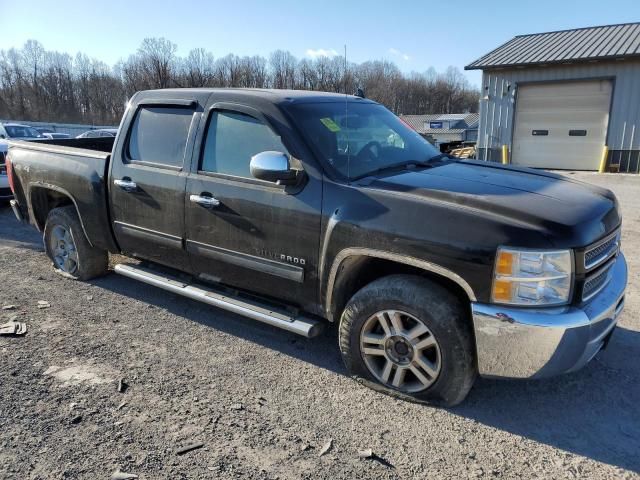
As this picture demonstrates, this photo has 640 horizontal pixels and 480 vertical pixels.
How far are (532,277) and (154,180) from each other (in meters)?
3.01

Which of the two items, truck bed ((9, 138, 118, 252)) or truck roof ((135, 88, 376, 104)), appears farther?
truck bed ((9, 138, 118, 252))

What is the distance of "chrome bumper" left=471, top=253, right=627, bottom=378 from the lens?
8.56 feet

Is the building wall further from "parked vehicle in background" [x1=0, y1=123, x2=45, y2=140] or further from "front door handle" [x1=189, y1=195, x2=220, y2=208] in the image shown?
"parked vehicle in background" [x1=0, y1=123, x2=45, y2=140]

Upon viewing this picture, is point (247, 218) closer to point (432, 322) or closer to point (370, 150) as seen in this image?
point (370, 150)

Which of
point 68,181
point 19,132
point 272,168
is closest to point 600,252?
point 272,168

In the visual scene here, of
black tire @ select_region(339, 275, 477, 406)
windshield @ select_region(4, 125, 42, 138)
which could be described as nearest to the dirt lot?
black tire @ select_region(339, 275, 477, 406)

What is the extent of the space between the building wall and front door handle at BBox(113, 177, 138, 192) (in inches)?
666

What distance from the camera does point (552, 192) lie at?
126 inches

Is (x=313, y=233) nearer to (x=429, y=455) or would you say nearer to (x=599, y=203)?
(x=429, y=455)

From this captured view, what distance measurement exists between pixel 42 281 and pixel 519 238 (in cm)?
488

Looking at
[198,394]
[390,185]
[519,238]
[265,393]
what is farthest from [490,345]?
[198,394]

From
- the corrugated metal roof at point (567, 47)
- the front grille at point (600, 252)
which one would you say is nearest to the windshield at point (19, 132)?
the corrugated metal roof at point (567, 47)

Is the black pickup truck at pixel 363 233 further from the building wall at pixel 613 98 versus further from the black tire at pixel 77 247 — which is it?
the building wall at pixel 613 98

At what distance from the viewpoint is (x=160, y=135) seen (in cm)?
427
